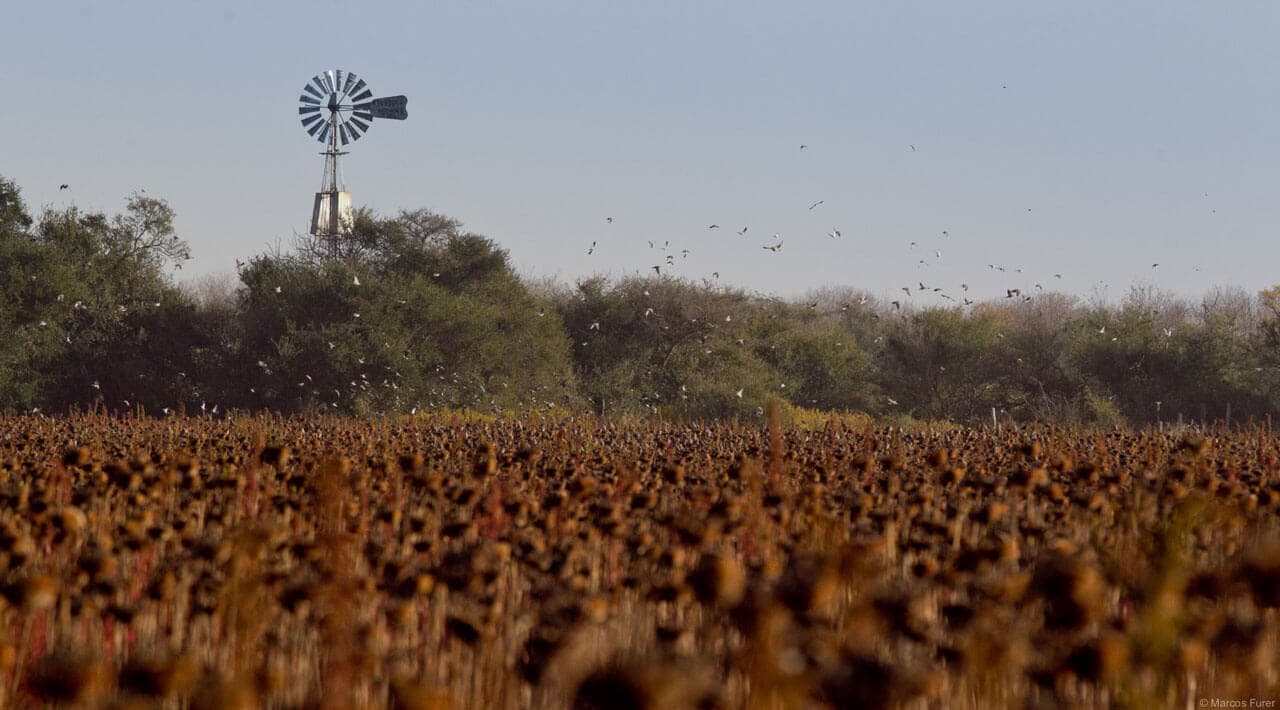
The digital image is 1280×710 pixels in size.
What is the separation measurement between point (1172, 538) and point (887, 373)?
4530 cm

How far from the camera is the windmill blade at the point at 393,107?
5544cm

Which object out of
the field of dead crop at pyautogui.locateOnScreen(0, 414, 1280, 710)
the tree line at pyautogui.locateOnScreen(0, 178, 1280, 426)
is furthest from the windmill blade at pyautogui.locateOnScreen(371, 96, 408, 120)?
the field of dead crop at pyautogui.locateOnScreen(0, 414, 1280, 710)

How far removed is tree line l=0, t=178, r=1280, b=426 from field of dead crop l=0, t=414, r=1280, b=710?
2806cm

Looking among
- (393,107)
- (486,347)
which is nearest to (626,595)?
(486,347)

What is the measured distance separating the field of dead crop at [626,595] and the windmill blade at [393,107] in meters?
48.7

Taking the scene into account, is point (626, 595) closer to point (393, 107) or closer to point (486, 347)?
point (486, 347)

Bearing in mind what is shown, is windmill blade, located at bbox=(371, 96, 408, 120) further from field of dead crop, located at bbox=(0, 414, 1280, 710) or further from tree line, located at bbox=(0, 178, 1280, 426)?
field of dead crop, located at bbox=(0, 414, 1280, 710)

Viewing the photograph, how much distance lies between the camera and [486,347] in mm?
38875

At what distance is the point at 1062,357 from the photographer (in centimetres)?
4778

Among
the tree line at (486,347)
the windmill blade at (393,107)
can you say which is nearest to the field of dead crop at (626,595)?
the tree line at (486,347)

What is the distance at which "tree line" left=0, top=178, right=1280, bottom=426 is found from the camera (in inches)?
1484

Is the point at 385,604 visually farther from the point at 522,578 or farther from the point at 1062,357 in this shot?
the point at 1062,357

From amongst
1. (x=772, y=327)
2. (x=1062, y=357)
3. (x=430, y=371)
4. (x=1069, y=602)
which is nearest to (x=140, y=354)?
(x=430, y=371)

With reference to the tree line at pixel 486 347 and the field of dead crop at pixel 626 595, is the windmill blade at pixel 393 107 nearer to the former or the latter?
the tree line at pixel 486 347
